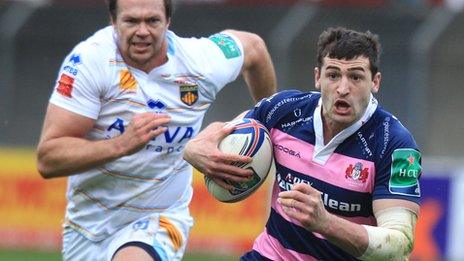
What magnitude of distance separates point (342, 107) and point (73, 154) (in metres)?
1.70

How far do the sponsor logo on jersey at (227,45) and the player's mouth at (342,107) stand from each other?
185cm

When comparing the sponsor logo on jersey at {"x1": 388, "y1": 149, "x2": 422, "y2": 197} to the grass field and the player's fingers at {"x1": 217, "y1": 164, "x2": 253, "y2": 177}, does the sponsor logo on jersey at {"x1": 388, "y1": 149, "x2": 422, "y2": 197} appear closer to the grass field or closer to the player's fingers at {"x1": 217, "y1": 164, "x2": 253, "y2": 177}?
the player's fingers at {"x1": 217, "y1": 164, "x2": 253, "y2": 177}

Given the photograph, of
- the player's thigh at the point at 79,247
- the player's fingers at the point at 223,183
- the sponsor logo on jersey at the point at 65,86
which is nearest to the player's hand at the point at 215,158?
the player's fingers at the point at 223,183

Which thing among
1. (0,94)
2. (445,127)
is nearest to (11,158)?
(0,94)

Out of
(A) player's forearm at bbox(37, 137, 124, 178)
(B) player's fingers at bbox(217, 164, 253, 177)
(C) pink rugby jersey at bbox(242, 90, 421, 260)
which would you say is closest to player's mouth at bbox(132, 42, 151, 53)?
(A) player's forearm at bbox(37, 137, 124, 178)

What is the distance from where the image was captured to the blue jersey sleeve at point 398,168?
5984mm

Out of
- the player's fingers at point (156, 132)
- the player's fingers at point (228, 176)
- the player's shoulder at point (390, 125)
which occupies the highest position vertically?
the player's shoulder at point (390, 125)

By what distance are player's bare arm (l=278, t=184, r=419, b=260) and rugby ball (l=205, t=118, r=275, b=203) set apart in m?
0.63

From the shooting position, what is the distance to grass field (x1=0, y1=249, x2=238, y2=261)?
13.5m

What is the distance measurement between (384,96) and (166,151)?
8.16 metres

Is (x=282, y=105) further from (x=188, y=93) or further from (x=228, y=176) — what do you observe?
(x=188, y=93)

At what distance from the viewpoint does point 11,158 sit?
1502cm

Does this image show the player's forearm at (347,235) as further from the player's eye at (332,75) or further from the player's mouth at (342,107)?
the player's eye at (332,75)

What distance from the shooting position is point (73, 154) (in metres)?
6.94
